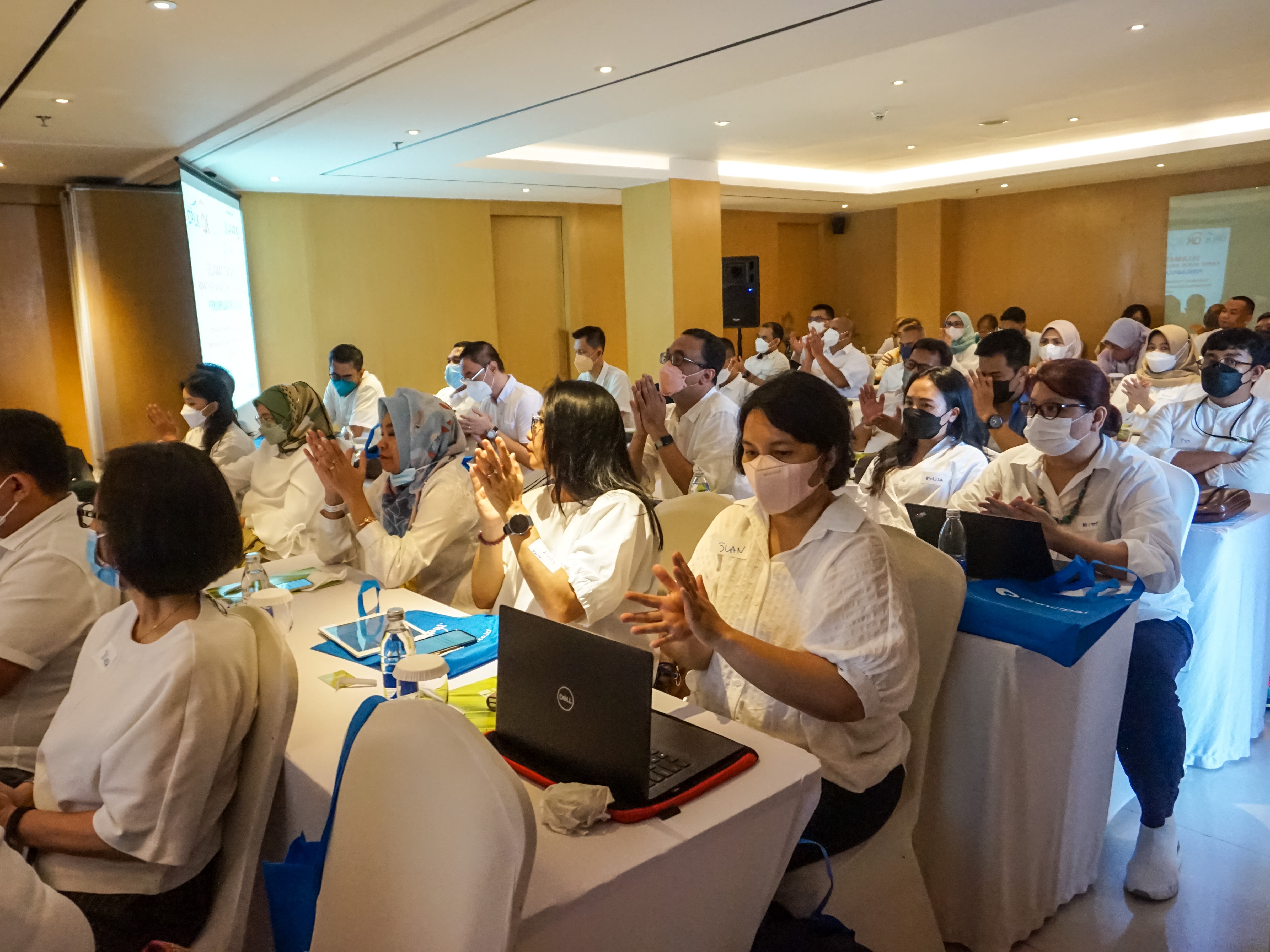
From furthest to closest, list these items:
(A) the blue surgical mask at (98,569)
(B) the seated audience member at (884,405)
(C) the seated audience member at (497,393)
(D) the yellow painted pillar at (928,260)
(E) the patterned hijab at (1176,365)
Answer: (D) the yellow painted pillar at (928,260)
(C) the seated audience member at (497,393)
(E) the patterned hijab at (1176,365)
(B) the seated audience member at (884,405)
(A) the blue surgical mask at (98,569)

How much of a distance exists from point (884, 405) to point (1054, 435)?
2619 millimetres

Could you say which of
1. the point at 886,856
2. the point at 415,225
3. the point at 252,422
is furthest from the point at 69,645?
the point at 415,225

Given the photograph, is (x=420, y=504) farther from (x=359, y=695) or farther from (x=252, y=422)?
(x=252, y=422)

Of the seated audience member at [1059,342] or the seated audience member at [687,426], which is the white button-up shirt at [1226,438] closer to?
the seated audience member at [687,426]

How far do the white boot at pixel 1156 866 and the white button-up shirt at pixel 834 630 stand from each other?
101cm

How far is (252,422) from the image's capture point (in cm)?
557

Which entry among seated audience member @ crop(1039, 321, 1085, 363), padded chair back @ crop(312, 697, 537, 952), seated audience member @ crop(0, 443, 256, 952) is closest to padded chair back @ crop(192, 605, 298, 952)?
seated audience member @ crop(0, 443, 256, 952)

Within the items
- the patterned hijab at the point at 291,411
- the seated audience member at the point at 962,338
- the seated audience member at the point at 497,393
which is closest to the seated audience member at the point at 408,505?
the patterned hijab at the point at 291,411

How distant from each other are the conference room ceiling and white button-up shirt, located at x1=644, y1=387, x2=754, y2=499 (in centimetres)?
169

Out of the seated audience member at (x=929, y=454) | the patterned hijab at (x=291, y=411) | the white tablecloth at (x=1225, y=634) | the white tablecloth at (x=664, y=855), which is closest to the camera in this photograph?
the white tablecloth at (x=664, y=855)

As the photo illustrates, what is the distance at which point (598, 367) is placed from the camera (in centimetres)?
717

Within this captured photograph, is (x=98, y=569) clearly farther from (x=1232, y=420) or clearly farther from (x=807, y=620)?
(x=1232, y=420)

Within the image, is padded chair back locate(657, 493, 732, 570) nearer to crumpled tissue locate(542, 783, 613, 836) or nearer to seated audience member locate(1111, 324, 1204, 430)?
crumpled tissue locate(542, 783, 613, 836)

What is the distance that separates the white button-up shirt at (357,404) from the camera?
720 centimetres
